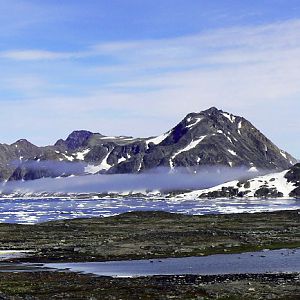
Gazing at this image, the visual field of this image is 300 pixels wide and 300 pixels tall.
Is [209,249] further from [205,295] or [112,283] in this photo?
[205,295]

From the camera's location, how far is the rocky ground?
55.6 m

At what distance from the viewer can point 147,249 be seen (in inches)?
3802

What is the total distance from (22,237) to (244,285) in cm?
7649

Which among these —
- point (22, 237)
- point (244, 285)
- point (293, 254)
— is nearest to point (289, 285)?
A: point (244, 285)

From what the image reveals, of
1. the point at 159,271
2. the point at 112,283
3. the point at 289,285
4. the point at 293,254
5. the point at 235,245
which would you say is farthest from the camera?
the point at 235,245

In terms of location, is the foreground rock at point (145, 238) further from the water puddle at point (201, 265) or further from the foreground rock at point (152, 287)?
the foreground rock at point (152, 287)

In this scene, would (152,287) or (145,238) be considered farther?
(145,238)

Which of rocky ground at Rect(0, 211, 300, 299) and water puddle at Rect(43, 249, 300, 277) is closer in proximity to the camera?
rocky ground at Rect(0, 211, 300, 299)

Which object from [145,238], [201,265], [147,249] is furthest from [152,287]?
[145,238]

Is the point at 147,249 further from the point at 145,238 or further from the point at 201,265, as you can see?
the point at 201,265

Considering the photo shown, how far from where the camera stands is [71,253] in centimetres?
9481

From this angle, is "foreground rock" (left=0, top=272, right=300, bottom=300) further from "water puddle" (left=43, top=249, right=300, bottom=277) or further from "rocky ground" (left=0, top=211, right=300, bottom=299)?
"water puddle" (left=43, top=249, right=300, bottom=277)

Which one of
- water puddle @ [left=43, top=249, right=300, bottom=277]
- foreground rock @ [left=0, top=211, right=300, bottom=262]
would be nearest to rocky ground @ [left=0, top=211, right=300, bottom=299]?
foreground rock @ [left=0, top=211, right=300, bottom=262]

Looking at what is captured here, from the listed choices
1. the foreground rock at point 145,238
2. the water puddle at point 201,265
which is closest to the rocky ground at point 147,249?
the foreground rock at point 145,238
